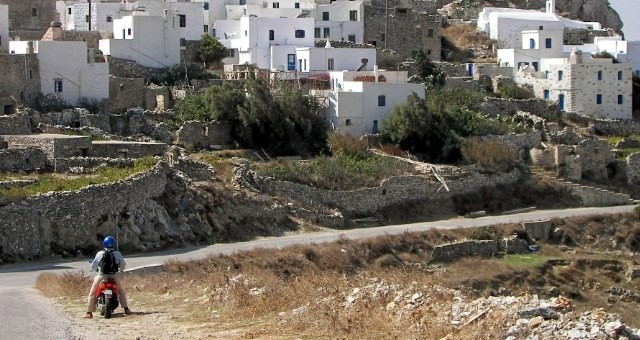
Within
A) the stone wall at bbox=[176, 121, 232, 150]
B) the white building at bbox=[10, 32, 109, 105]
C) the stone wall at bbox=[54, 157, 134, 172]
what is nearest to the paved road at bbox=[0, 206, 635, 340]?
the stone wall at bbox=[54, 157, 134, 172]

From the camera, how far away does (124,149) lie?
37.2 m

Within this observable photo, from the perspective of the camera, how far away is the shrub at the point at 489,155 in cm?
4384

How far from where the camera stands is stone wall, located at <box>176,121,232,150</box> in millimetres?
41062

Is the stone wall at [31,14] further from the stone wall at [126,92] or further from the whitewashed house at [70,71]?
the whitewashed house at [70,71]

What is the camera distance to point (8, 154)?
34781mm

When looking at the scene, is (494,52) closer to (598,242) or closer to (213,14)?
(213,14)

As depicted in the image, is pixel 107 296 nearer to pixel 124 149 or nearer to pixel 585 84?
pixel 124 149

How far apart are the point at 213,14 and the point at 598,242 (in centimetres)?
2441

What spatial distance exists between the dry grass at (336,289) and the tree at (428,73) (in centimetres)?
1584

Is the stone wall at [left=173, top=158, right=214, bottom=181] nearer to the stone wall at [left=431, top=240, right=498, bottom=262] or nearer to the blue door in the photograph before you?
the stone wall at [left=431, top=240, right=498, bottom=262]

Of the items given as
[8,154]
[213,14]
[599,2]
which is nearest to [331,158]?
[8,154]

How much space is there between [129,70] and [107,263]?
29.1 metres

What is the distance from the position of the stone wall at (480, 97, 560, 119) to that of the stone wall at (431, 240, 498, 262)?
13.7 metres

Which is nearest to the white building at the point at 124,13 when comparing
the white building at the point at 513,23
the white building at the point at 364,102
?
the white building at the point at 364,102
